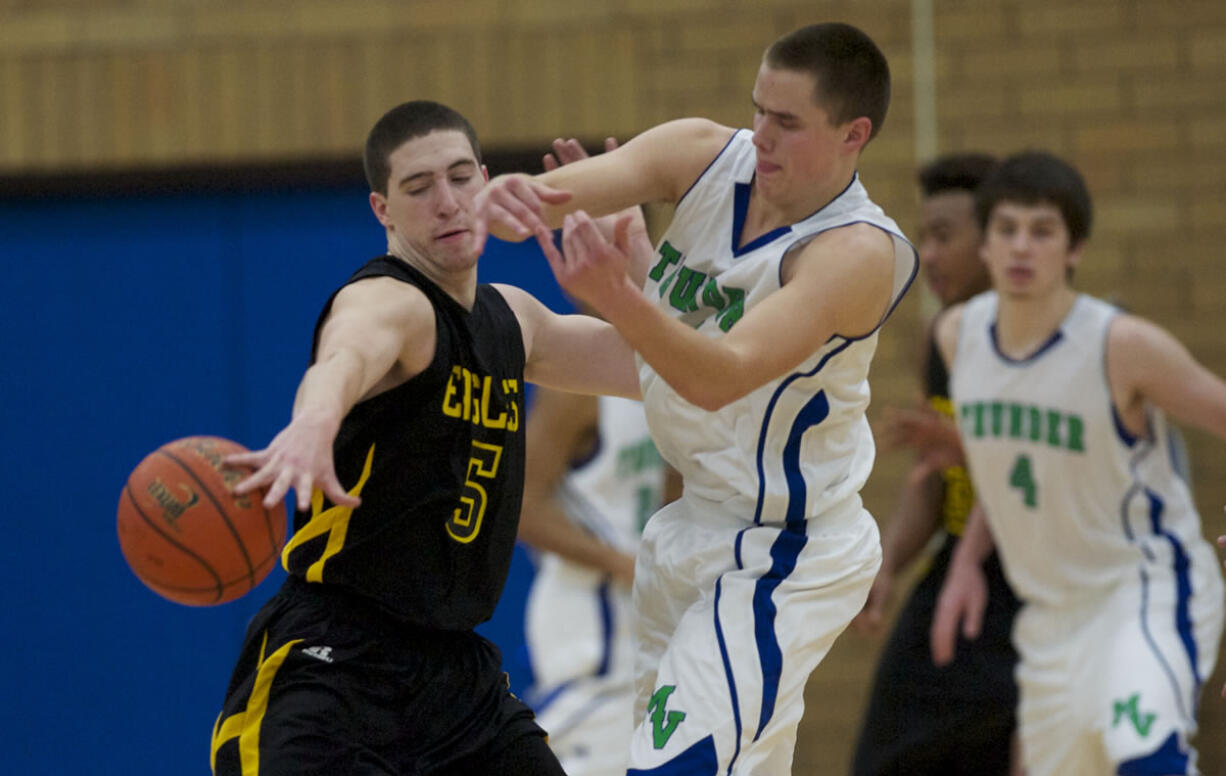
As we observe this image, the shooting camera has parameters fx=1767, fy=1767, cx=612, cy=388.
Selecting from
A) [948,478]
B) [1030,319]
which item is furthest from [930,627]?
[1030,319]

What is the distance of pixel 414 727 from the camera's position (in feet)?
13.2

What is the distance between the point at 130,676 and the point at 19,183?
7.85 ft

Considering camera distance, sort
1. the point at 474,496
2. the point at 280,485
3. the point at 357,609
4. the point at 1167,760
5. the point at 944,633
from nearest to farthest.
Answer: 1. the point at 280,485
2. the point at 357,609
3. the point at 474,496
4. the point at 1167,760
5. the point at 944,633

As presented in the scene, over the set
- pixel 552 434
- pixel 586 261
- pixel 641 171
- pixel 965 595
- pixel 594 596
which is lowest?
pixel 965 595

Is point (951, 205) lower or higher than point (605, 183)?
higher

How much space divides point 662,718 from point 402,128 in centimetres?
154

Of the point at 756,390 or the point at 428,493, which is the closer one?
the point at 428,493

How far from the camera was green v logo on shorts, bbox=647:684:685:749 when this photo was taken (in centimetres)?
409

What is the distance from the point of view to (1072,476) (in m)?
6.65

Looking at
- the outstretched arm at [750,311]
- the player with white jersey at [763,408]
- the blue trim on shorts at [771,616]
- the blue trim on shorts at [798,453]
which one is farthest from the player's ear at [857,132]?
the blue trim on shorts at [771,616]

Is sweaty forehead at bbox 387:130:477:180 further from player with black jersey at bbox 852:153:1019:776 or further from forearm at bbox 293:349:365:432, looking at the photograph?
player with black jersey at bbox 852:153:1019:776

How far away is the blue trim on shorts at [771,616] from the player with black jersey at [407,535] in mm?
537

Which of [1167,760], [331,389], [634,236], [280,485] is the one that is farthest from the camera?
[1167,760]

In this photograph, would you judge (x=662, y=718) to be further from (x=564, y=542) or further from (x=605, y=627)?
(x=605, y=627)
